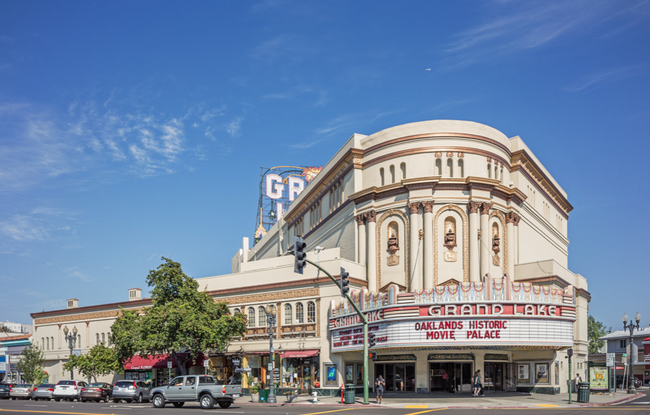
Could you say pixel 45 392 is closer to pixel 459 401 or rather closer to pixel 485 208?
pixel 459 401

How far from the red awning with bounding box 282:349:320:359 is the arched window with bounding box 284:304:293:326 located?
2.44 metres

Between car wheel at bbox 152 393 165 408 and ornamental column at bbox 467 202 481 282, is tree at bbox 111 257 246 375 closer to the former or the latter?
car wheel at bbox 152 393 165 408

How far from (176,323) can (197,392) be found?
12608mm

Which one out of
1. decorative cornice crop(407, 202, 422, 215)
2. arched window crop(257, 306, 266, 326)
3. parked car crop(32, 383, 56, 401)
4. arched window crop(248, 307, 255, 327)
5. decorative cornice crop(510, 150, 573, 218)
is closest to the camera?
decorative cornice crop(407, 202, 422, 215)

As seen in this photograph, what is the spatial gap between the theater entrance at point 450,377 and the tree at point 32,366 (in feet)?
161

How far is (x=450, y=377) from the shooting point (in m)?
44.2

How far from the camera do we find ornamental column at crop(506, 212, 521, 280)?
51.8 metres

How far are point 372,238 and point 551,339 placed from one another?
55.2ft

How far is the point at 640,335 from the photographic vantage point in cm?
10800

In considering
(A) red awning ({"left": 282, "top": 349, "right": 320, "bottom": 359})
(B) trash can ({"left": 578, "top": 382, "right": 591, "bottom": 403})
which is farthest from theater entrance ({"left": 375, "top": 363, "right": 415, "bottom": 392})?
(B) trash can ({"left": 578, "top": 382, "right": 591, "bottom": 403})

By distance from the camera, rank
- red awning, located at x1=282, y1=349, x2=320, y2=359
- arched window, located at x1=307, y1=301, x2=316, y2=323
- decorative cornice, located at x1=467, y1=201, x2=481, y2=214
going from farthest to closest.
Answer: arched window, located at x1=307, y1=301, x2=316, y2=323, decorative cornice, located at x1=467, y1=201, x2=481, y2=214, red awning, located at x1=282, y1=349, x2=320, y2=359

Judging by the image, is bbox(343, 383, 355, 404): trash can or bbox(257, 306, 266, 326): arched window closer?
bbox(343, 383, 355, 404): trash can

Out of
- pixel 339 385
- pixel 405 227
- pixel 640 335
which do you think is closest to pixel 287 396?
pixel 339 385

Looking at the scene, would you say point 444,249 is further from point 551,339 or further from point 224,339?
point 224,339
